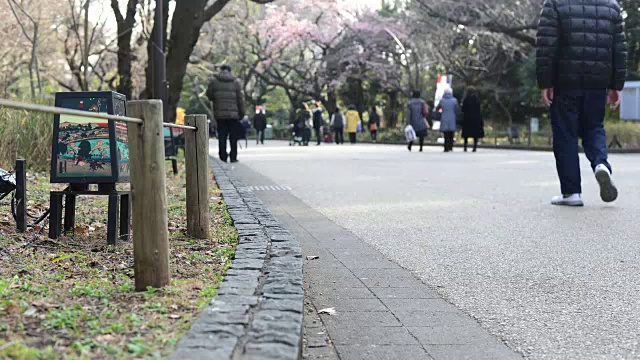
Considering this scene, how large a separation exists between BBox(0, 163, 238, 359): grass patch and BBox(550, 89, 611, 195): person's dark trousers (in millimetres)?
3976

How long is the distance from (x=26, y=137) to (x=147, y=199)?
9351mm

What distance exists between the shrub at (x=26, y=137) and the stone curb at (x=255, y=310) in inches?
297

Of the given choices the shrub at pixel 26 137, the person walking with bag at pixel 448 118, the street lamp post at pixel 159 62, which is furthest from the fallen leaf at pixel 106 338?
the person walking with bag at pixel 448 118

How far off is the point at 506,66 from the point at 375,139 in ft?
24.8

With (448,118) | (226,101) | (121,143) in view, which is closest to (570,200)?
(121,143)

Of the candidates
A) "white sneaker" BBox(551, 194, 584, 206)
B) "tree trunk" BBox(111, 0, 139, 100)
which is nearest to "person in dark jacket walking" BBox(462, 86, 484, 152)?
"tree trunk" BBox(111, 0, 139, 100)

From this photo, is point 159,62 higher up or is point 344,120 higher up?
point 159,62

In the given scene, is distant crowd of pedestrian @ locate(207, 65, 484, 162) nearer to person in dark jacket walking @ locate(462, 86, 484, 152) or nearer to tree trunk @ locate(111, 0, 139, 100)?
person in dark jacket walking @ locate(462, 86, 484, 152)

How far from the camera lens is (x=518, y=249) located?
246 inches

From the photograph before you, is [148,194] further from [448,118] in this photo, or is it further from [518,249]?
[448,118]

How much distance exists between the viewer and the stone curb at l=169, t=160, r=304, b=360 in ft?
9.15

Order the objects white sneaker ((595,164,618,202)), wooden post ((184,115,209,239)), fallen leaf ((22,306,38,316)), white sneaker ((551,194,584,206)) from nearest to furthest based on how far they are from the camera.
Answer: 1. fallen leaf ((22,306,38,316))
2. wooden post ((184,115,209,239))
3. white sneaker ((595,164,618,202))
4. white sneaker ((551,194,584,206))

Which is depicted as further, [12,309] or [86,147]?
[86,147]

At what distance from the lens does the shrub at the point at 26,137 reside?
39.4ft
